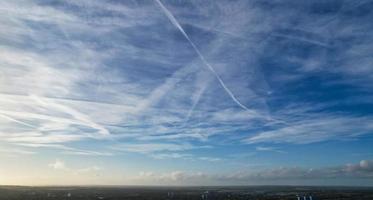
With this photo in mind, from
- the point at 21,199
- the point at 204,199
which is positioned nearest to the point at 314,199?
the point at 204,199

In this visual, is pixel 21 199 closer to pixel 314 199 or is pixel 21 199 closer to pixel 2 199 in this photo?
pixel 2 199

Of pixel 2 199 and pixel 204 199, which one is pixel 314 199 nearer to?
pixel 204 199

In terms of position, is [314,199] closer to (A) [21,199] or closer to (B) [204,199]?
(B) [204,199]


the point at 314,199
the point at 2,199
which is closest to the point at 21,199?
the point at 2,199

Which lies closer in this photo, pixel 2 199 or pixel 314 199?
pixel 2 199

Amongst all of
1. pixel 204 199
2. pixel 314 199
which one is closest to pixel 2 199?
pixel 204 199

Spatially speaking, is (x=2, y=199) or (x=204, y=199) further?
(x=204, y=199)
